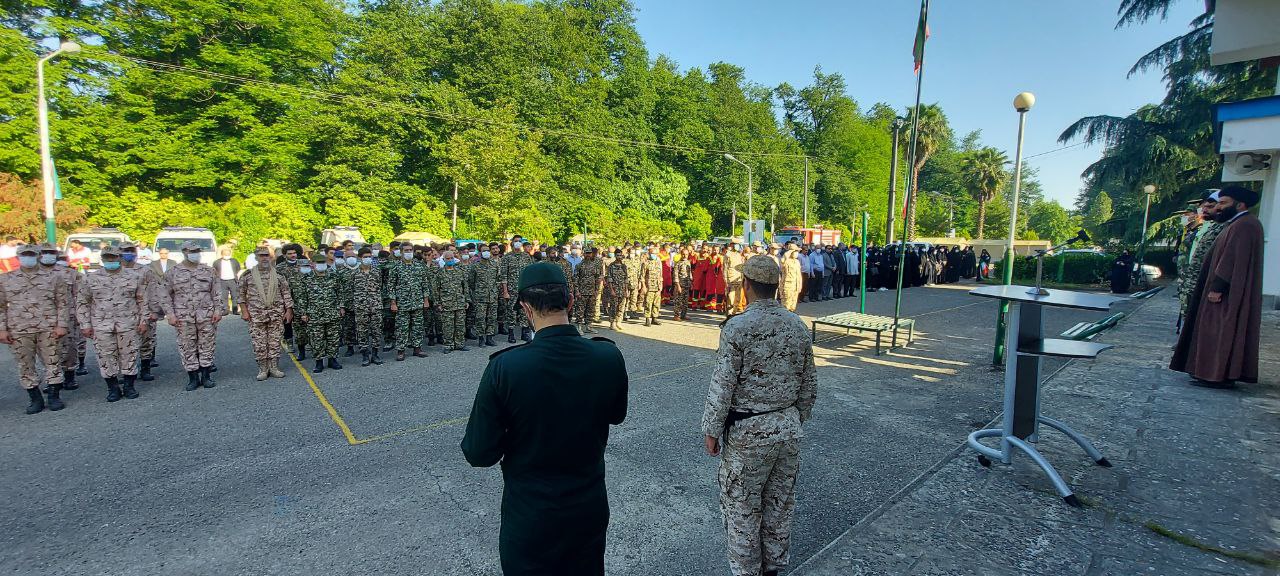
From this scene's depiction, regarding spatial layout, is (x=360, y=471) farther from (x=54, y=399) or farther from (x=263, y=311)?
(x=54, y=399)

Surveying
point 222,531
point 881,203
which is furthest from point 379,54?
point 881,203

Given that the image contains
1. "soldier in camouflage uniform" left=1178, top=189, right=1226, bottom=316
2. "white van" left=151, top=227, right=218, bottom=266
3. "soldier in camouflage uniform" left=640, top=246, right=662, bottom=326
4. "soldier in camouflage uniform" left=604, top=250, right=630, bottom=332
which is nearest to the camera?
"soldier in camouflage uniform" left=1178, top=189, right=1226, bottom=316

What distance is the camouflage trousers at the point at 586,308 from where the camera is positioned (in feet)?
38.3

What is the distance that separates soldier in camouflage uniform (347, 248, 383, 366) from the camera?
869 centimetres

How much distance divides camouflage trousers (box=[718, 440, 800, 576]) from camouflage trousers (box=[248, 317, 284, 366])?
7658 mm

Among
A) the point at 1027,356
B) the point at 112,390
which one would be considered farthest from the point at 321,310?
the point at 1027,356

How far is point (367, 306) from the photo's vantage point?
342 inches

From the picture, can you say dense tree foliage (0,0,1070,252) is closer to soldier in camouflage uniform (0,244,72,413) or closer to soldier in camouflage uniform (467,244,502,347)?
soldier in camouflage uniform (467,244,502,347)

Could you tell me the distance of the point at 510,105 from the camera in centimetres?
3066

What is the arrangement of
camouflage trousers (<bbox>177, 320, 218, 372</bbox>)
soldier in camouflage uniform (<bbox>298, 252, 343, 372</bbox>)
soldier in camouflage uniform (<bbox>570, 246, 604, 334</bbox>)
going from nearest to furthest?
1. camouflage trousers (<bbox>177, 320, 218, 372</bbox>)
2. soldier in camouflage uniform (<bbox>298, 252, 343, 372</bbox>)
3. soldier in camouflage uniform (<bbox>570, 246, 604, 334</bbox>)

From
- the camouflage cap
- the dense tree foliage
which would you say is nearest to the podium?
the camouflage cap

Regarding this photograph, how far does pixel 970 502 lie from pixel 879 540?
3.25ft

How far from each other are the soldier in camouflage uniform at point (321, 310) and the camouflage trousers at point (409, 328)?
2.93 ft

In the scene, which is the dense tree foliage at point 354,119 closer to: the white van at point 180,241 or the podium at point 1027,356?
the white van at point 180,241
